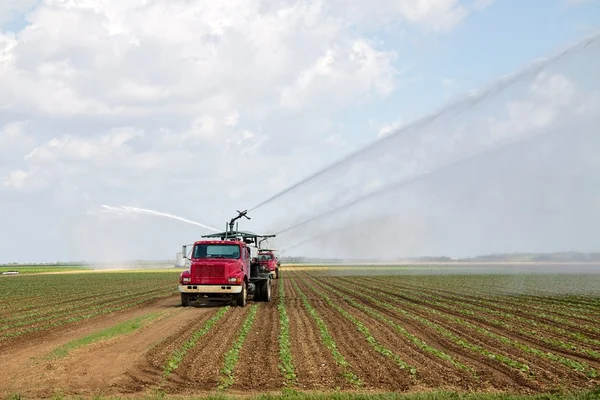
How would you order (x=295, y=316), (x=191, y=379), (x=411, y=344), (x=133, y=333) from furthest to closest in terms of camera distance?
1. (x=295, y=316)
2. (x=133, y=333)
3. (x=411, y=344)
4. (x=191, y=379)

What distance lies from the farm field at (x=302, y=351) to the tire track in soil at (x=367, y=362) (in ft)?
0.13

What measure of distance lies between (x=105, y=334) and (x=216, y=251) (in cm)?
1080

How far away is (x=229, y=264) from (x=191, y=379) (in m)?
17.4

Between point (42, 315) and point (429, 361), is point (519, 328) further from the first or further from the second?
point (42, 315)

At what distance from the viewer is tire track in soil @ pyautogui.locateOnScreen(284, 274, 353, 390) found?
12.6 m

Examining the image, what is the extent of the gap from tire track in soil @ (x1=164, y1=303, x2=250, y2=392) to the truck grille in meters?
7.60

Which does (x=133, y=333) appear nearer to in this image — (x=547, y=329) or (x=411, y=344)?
(x=411, y=344)

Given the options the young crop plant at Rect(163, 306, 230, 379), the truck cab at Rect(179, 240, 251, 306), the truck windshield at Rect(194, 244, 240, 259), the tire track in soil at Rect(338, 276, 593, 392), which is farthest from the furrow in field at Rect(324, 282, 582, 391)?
the truck windshield at Rect(194, 244, 240, 259)

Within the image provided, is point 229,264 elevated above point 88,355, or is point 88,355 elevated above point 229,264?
point 229,264

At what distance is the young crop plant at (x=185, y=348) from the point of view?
1438 centimetres

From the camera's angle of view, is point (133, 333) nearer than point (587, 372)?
No

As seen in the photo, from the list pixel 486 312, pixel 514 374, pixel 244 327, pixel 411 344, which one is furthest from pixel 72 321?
pixel 514 374

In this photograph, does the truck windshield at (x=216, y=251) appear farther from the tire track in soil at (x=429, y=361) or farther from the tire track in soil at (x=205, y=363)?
the tire track in soil at (x=429, y=361)

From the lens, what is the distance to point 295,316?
1021 inches
